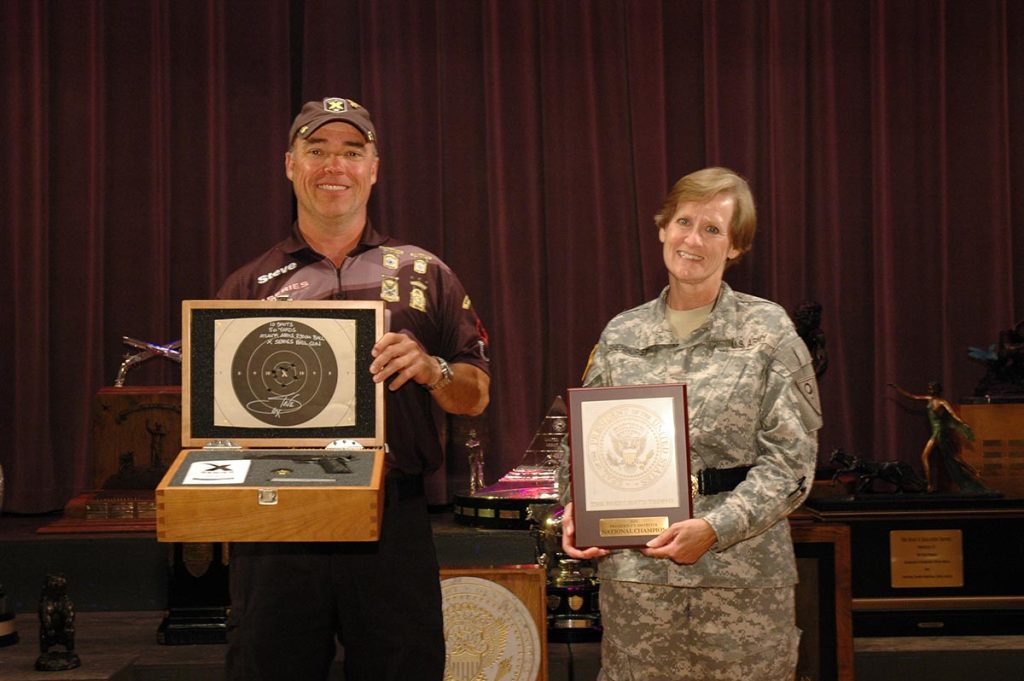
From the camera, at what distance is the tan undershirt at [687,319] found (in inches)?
87.5

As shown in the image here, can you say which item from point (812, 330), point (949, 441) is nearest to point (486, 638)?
point (812, 330)

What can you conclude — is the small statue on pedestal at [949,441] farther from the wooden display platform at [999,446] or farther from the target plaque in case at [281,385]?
the target plaque in case at [281,385]

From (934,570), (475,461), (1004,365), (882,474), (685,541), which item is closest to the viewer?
(685,541)

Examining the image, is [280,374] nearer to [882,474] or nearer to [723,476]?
[723,476]

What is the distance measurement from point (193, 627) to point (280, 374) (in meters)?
1.51

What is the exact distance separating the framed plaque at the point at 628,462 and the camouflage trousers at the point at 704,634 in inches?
5.8

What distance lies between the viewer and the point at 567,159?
428 centimetres

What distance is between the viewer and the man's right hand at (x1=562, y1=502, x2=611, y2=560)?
2.09 metres

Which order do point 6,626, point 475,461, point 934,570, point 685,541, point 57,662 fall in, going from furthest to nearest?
point 475,461 → point 934,570 → point 6,626 → point 57,662 → point 685,541

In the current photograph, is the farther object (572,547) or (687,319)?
(687,319)

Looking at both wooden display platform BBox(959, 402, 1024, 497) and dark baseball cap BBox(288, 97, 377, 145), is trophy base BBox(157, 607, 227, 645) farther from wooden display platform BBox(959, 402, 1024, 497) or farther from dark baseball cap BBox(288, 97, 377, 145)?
wooden display platform BBox(959, 402, 1024, 497)

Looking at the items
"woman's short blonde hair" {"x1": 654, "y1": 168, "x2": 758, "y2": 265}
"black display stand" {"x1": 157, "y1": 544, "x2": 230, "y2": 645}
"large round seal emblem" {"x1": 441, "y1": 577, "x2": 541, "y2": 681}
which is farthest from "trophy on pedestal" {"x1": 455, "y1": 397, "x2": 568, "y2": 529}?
"woman's short blonde hair" {"x1": 654, "y1": 168, "x2": 758, "y2": 265}

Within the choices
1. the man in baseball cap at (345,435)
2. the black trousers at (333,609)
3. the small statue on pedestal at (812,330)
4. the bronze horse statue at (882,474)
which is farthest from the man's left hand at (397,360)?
the small statue on pedestal at (812,330)

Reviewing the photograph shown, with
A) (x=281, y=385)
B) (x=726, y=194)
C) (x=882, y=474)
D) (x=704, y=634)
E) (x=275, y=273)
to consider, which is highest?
(x=726, y=194)
